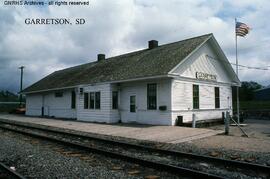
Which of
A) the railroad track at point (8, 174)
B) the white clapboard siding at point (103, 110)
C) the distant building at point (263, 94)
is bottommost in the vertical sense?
the railroad track at point (8, 174)

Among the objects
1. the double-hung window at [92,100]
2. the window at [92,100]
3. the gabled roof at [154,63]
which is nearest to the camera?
the gabled roof at [154,63]

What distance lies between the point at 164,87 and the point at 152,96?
A: 1.11 m

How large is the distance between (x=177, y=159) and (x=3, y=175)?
4.53 m

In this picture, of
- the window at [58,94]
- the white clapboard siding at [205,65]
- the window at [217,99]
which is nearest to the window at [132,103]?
the white clapboard siding at [205,65]

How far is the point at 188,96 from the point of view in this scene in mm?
18719

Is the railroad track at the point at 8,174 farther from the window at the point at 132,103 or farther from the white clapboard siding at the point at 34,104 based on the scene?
the white clapboard siding at the point at 34,104

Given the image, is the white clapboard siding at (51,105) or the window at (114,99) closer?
the window at (114,99)

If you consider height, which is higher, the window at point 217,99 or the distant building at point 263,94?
the distant building at point 263,94

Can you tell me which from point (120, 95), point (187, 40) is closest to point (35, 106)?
point (120, 95)

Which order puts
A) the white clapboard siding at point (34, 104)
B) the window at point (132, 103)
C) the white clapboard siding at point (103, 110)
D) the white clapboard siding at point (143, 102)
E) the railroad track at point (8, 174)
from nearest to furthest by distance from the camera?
1. the railroad track at point (8, 174)
2. the white clapboard siding at point (143, 102)
3. the window at point (132, 103)
4. the white clapboard siding at point (103, 110)
5. the white clapboard siding at point (34, 104)

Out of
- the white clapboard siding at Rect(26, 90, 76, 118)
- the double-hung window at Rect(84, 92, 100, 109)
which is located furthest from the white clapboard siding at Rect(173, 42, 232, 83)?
the white clapboard siding at Rect(26, 90, 76, 118)

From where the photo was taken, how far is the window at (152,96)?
18109 millimetres

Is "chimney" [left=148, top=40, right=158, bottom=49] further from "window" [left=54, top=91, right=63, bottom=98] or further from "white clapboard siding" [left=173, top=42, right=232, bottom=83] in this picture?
"window" [left=54, top=91, right=63, bottom=98]

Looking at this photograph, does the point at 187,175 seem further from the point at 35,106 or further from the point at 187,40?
the point at 35,106
